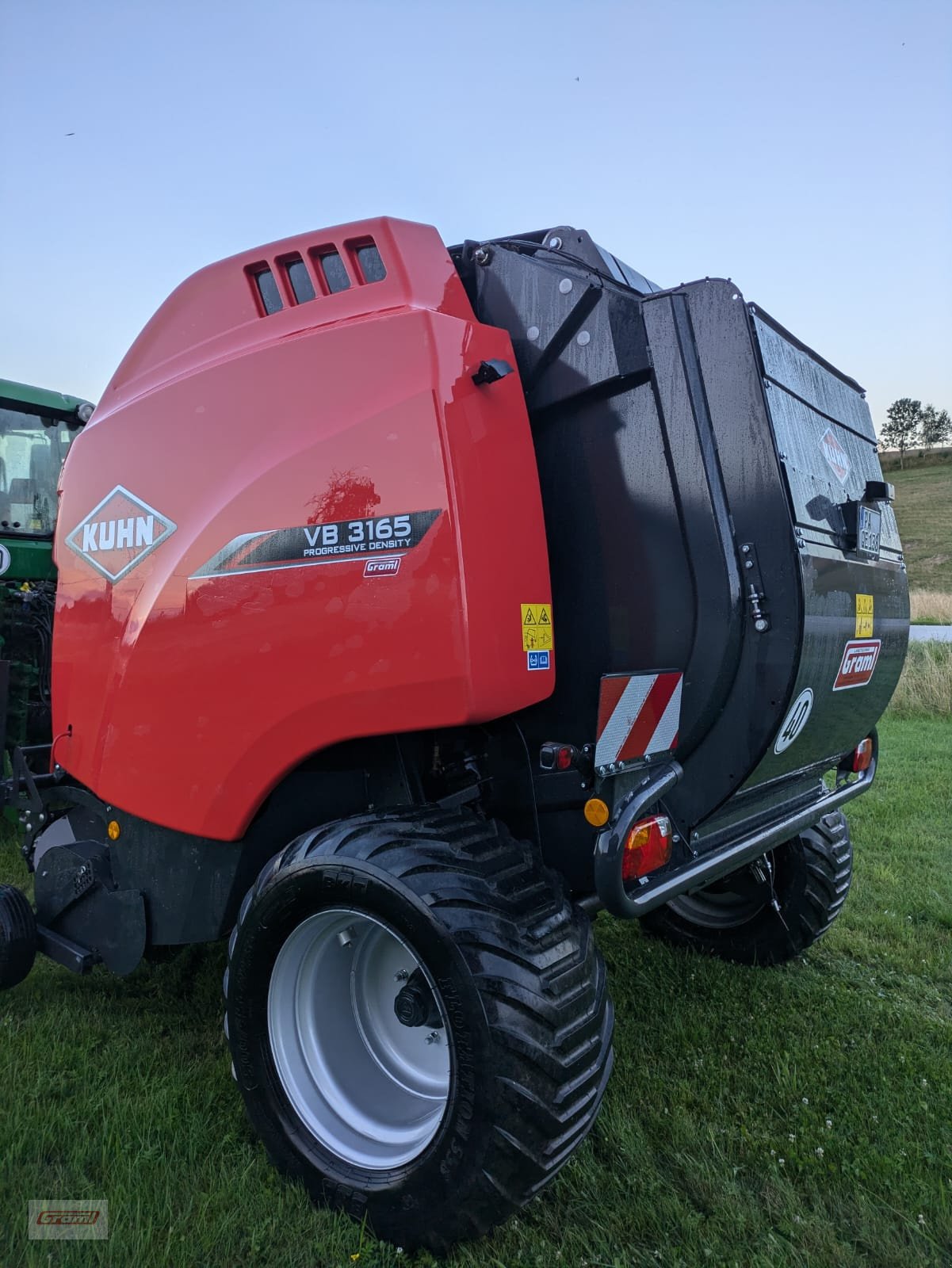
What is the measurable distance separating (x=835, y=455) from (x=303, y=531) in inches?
61.6

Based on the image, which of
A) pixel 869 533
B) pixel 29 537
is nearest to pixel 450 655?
pixel 869 533

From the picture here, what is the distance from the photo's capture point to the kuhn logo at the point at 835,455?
259 cm

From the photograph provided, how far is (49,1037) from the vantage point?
9.59 feet

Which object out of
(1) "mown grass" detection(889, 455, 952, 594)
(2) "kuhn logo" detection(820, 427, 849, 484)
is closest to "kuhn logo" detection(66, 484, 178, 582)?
(2) "kuhn logo" detection(820, 427, 849, 484)

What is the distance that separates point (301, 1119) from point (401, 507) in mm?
1540

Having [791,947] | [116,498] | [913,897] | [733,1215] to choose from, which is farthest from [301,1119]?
[913,897]

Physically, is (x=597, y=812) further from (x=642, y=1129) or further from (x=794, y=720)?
(x=642, y=1129)

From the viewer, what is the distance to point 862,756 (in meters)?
3.36

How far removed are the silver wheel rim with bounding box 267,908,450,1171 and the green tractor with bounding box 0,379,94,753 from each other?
3527mm

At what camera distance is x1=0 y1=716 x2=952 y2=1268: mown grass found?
2.03 meters

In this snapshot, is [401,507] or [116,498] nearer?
[401,507]

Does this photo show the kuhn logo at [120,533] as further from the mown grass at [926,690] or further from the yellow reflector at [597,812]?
the mown grass at [926,690]

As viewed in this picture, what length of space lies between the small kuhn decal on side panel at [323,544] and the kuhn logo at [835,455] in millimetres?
1232

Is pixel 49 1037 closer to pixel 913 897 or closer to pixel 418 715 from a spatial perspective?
pixel 418 715
